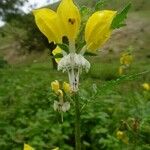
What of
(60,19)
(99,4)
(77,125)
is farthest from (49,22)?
(77,125)

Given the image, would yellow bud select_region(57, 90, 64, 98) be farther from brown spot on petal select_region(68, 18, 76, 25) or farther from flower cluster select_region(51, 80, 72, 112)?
brown spot on petal select_region(68, 18, 76, 25)

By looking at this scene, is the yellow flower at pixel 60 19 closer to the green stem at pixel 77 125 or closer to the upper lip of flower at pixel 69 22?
the upper lip of flower at pixel 69 22

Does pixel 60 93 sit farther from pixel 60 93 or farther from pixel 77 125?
pixel 77 125

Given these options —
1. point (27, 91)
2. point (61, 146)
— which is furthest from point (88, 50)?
point (27, 91)

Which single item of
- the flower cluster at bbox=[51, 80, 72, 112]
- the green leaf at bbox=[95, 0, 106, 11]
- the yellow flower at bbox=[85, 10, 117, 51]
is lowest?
the flower cluster at bbox=[51, 80, 72, 112]

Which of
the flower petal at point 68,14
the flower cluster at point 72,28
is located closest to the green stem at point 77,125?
the flower cluster at point 72,28

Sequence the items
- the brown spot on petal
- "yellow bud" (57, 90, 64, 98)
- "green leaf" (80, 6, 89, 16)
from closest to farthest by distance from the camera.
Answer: the brown spot on petal < "green leaf" (80, 6, 89, 16) < "yellow bud" (57, 90, 64, 98)

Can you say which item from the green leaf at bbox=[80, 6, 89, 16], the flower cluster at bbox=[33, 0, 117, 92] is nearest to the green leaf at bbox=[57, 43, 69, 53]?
the flower cluster at bbox=[33, 0, 117, 92]

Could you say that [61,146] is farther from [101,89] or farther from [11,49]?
[11,49]
